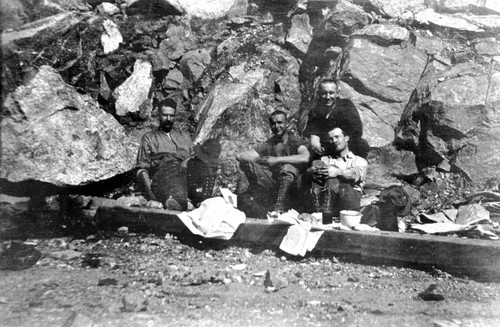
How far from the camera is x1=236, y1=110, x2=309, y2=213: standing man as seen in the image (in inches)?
157

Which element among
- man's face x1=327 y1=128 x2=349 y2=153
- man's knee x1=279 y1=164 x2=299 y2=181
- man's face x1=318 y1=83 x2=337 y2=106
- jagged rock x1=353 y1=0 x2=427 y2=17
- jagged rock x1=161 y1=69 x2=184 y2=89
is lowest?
man's knee x1=279 y1=164 x2=299 y2=181

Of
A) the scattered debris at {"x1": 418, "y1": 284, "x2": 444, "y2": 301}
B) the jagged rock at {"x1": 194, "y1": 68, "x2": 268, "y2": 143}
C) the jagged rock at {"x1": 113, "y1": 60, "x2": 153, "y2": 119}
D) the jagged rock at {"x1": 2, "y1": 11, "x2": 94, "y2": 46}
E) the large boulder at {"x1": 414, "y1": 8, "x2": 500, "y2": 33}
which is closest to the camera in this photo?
the scattered debris at {"x1": 418, "y1": 284, "x2": 444, "y2": 301}

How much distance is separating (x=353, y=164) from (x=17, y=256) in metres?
3.11

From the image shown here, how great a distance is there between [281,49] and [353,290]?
4.56 metres

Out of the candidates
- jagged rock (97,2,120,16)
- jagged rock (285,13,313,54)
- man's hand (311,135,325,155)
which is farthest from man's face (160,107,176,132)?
jagged rock (97,2,120,16)

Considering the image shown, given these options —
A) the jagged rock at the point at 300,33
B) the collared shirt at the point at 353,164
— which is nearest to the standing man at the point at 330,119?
the collared shirt at the point at 353,164

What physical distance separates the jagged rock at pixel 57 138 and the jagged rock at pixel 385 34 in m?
3.74

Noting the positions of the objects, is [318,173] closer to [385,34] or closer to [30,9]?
[385,34]

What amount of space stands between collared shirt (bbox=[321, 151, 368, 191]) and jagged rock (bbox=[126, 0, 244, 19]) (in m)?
4.33

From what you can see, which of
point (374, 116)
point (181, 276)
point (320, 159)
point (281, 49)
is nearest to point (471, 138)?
point (374, 116)

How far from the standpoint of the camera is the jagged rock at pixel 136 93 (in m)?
6.20

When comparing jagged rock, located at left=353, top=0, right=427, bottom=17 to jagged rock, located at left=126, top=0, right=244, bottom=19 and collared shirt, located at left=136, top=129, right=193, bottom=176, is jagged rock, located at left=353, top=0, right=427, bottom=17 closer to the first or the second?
jagged rock, located at left=126, top=0, right=244, bottom=19

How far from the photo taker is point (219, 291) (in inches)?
115

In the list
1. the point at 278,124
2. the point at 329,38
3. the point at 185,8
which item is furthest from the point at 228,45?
the point at 278,124
